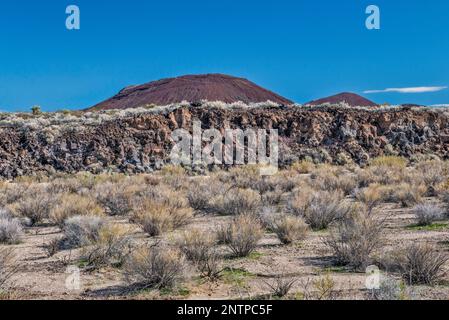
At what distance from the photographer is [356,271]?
6191 mm

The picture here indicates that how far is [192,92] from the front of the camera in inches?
2761

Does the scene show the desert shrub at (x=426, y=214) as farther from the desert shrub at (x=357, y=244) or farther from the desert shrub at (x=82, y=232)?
the desert shrub at (x=82, y=232)

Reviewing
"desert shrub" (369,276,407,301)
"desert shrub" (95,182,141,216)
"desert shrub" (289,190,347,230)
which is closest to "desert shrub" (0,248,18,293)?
"desert shrub" (369,276,407,301)

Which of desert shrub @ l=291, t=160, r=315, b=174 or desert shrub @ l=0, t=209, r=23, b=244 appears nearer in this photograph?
desert shrub @ l=0, t=209, r=23, b=244

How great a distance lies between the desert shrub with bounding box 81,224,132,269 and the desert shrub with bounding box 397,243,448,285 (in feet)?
12.0

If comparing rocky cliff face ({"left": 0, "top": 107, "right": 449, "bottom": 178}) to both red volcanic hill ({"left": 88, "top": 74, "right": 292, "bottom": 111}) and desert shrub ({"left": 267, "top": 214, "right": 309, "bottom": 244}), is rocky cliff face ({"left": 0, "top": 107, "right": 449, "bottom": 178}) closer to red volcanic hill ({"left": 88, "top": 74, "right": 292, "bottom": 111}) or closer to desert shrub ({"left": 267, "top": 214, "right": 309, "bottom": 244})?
desert shrub ({"left": 267, "top": 214, "right": 309, "bottom": 244})

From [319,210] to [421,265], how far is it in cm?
384

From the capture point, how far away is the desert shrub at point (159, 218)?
29.6 ft

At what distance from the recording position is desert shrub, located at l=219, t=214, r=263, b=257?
7.26m

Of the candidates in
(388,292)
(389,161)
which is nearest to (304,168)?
(389,161)

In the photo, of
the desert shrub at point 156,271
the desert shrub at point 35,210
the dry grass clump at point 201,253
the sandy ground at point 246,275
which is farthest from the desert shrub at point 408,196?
the desert shrub at point 35,210

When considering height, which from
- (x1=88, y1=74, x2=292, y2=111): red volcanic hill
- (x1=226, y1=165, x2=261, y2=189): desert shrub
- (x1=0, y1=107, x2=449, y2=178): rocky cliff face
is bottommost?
(x1=226, y1=165, x2=261, y2=189): desert shrub

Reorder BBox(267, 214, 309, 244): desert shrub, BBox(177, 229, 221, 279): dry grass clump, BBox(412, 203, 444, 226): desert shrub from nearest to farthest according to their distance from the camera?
BBox(177, 229, 221, 279): dry grass clump → BBox(267, 214, 309, 244): desert shrub → BBox(412, 203, 444, 226): desert shrub

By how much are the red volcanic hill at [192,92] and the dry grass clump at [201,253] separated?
58.8m
